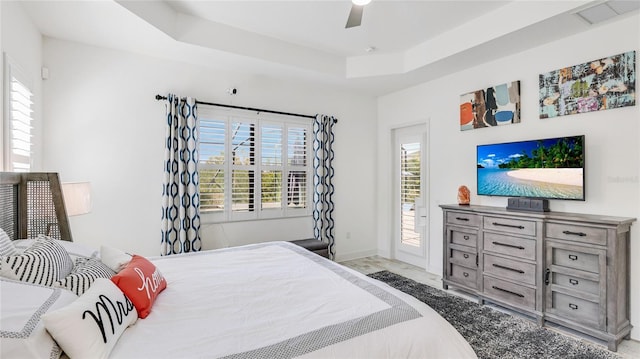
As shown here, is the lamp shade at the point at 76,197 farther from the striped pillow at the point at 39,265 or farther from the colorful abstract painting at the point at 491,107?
the colorful abstract painting at the point at 491,107

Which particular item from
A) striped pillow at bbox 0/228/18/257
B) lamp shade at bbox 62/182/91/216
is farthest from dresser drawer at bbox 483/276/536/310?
lamp shade at bbox 62/182/91/216

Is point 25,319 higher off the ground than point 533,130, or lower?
lower

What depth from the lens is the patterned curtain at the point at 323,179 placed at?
14.9ft

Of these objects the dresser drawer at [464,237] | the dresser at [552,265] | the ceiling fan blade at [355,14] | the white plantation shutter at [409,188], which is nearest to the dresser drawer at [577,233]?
the dresser at [552,265]

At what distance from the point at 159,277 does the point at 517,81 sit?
151 inches

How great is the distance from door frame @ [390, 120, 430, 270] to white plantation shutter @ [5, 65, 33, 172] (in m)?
4.32

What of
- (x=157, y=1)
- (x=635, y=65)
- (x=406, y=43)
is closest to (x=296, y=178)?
(x=406, y=43)

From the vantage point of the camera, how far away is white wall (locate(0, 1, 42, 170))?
2188 millimetres

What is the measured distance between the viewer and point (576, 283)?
259 cm

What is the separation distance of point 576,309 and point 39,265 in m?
3.62

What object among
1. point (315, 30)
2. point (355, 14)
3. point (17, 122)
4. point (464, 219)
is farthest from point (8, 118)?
point (464, 219)

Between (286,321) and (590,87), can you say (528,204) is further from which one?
(286,321)

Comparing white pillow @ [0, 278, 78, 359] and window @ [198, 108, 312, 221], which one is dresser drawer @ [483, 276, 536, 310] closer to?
window @ [198, 108, 312, 221]

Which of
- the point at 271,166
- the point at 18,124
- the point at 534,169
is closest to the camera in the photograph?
the point at 18,124
